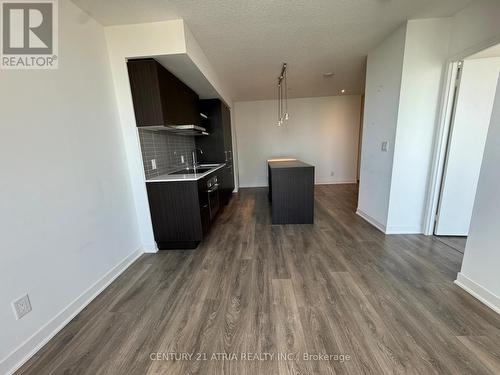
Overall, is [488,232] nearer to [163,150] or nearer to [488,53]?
[488,53]

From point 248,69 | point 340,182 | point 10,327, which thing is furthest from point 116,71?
point 340,182

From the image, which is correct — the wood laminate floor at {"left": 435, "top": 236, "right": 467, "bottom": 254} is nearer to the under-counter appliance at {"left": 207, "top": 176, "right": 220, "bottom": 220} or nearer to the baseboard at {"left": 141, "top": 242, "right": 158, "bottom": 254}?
the under-counter appliance at {"left": 207, "top": 176, "right": 220, "bottom": 220}

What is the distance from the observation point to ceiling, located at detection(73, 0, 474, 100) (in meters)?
1.77

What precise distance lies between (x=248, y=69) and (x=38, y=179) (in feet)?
10.2

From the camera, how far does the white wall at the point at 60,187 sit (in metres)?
1.16

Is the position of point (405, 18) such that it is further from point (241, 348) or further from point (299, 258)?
point (241, 348)

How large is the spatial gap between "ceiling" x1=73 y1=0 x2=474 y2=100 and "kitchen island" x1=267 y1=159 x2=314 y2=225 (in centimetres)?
163

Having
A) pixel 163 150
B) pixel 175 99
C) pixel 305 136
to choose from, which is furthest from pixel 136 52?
pixel 305 136

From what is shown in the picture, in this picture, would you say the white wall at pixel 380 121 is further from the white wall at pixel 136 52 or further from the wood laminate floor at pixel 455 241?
the white wall at pixel 136 52

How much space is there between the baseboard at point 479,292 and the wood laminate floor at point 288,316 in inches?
1.9

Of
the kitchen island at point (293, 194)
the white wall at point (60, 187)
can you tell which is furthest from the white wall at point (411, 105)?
the white wall at point (60, 187)

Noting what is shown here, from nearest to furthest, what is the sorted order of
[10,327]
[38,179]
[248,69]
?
[10,327] < [38,179] < [248,69]

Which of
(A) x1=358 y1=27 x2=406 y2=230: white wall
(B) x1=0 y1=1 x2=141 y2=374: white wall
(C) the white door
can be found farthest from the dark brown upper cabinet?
(C) the white door

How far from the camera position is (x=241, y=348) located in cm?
119
